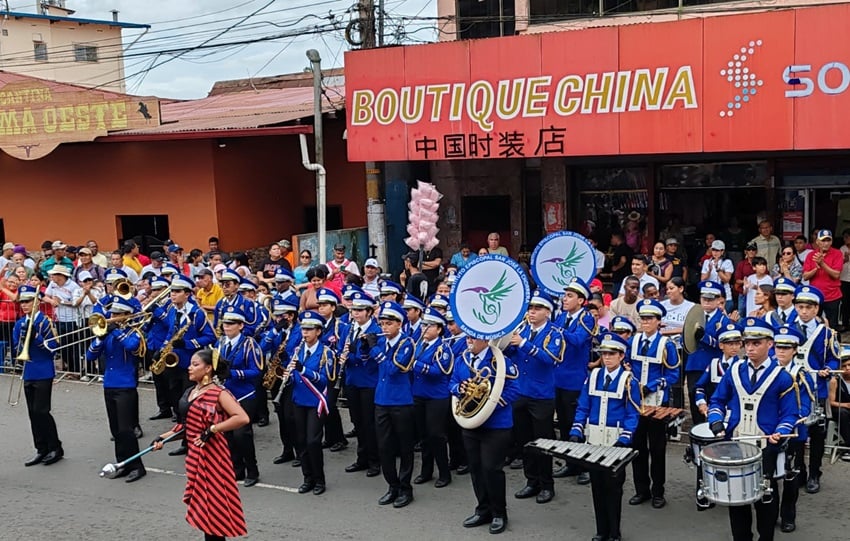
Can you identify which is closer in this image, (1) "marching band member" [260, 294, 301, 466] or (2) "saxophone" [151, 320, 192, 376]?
(1) "marching band member" [260, 294, 301, 466]

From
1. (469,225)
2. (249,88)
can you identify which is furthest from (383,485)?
(249,88)

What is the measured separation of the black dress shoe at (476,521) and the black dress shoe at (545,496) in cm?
68

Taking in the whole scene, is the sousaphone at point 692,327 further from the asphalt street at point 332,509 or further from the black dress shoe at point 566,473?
the black dress shoe at point 566,473

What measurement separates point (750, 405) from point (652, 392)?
128 centimetres

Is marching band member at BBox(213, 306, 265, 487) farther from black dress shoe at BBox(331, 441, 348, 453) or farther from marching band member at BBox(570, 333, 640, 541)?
marching band member at BBox(570, 333, 640, 541)

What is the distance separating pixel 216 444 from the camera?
695 centimetres

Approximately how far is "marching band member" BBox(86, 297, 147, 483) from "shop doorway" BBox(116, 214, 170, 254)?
1046 centimetres

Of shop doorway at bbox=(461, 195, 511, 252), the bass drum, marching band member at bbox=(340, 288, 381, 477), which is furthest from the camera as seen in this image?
shop doorway at bbox=(461, 195, 511, 252)

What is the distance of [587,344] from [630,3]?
922cm

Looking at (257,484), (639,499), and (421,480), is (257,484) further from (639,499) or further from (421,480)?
(639,499)

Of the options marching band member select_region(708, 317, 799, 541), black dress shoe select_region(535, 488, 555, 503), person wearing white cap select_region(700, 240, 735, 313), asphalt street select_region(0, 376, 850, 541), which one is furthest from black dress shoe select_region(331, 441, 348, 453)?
person wearing white cap select_region(700, 240, 735, 313)

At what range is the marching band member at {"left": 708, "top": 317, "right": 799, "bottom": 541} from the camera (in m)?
6.90

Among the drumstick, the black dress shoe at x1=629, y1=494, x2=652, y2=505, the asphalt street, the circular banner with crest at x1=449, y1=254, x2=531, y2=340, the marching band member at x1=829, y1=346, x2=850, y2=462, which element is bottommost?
the asphalt street

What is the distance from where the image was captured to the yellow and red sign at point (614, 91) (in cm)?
1321
